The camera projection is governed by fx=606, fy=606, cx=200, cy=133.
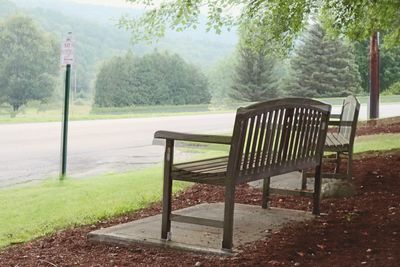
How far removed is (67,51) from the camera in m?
10.5

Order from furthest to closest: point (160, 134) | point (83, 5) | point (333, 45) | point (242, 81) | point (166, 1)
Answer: point (83, 5) < point (242, 81) < point (333, 45) < point (166, 1) < point (160, 134)

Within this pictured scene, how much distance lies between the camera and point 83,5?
112312 mm

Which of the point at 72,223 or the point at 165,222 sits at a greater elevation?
the point at 165,222

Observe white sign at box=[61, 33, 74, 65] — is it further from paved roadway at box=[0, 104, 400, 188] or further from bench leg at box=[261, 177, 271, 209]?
bench leg at box=[261, 177, 271, 209]

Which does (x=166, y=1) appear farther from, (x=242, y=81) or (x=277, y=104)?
(x=242, y=81)

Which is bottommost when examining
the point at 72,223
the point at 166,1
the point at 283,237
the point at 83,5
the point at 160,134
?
the point at 72,223

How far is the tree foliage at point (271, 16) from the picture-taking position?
1015 centimetres

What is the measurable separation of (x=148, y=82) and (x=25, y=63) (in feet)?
46.2

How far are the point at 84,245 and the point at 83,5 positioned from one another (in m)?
112

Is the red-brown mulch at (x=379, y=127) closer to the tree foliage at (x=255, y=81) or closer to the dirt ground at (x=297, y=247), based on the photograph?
the dirt ground at (x=297, y=247)

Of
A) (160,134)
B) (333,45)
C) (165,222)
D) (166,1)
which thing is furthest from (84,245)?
(333,45)

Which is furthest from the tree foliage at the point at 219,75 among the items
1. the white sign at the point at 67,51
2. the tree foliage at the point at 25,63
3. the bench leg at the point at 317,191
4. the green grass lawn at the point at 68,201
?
the bench leg at the point at 317,191

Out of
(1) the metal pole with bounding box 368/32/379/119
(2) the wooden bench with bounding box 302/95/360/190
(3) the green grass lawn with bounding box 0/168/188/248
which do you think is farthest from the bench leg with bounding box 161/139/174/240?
(1) the metal pole with bounding box 368/32/379/119

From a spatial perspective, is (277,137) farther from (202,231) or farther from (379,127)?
(379,127)
